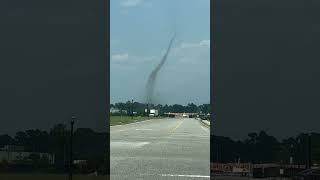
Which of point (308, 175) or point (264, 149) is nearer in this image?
point (308, 175)

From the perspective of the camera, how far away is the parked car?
11238 millimetres

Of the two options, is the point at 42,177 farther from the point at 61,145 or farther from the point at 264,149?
the point at 264,149

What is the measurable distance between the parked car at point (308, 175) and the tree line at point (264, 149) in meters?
0.43

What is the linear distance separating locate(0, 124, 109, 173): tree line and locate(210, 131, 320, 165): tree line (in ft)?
9.53

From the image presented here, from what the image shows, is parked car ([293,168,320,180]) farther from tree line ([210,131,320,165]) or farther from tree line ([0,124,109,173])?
tree line ([0,124,109,173])

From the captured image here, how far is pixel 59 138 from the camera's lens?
1348cm

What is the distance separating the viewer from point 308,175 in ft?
37.3

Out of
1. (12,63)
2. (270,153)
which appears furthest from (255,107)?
(12,63)

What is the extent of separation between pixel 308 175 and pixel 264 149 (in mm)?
1954

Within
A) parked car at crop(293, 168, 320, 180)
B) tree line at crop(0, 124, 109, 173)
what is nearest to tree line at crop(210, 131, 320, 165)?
parked car at crop(293, 168, 320, 180)

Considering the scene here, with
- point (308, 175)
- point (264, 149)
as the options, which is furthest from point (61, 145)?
point (308, 175)

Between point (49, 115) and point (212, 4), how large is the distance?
497 centimetres

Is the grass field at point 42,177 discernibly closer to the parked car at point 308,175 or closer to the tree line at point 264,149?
the tree line at point 264,149

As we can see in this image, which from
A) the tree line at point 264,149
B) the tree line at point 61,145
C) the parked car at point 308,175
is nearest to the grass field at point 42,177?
the tree line at point 61,145
